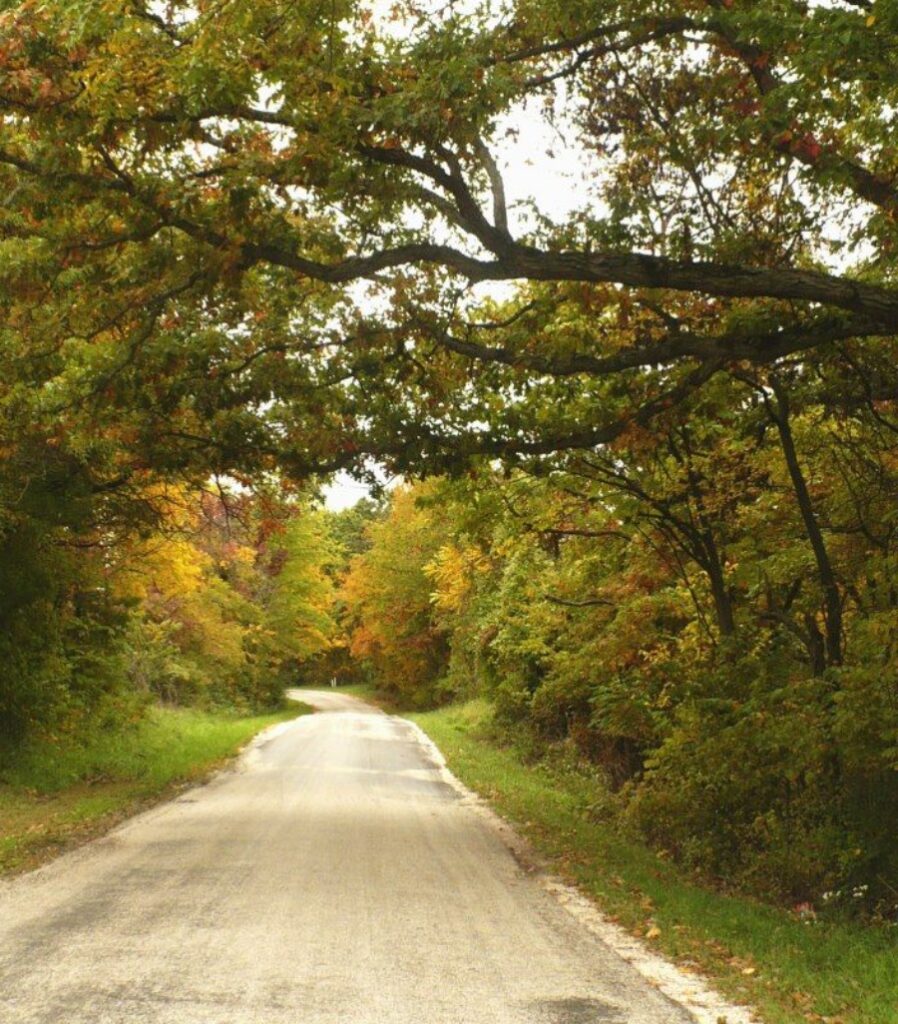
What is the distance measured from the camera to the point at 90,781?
16734 millimetres

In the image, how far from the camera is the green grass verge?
20.3 ft

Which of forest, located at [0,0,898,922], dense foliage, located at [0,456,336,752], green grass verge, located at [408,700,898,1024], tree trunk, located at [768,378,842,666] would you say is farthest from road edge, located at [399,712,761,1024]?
dense foliage, located at [0,456,336,752]

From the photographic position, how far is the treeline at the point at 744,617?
9.47 meters

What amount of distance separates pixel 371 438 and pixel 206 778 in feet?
30.3

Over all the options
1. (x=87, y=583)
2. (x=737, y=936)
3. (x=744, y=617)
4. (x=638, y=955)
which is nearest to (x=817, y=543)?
(x=744, y=617)

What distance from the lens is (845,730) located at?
883 centimetres

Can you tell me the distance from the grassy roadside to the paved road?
0.66 meters

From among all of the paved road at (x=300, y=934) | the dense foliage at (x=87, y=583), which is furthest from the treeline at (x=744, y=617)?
the dense foliage at (x=87, y=583)

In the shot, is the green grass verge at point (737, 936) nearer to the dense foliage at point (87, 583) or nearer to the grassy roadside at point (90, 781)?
the grassy roadside at point (90, 781)

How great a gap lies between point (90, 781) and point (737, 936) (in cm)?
1203

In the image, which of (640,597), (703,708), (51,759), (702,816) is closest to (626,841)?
(702,816)

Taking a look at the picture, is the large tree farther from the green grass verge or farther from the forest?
the green grass verge

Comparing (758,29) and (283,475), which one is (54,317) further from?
(758,29)

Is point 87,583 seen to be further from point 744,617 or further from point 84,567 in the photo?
point 744,617
